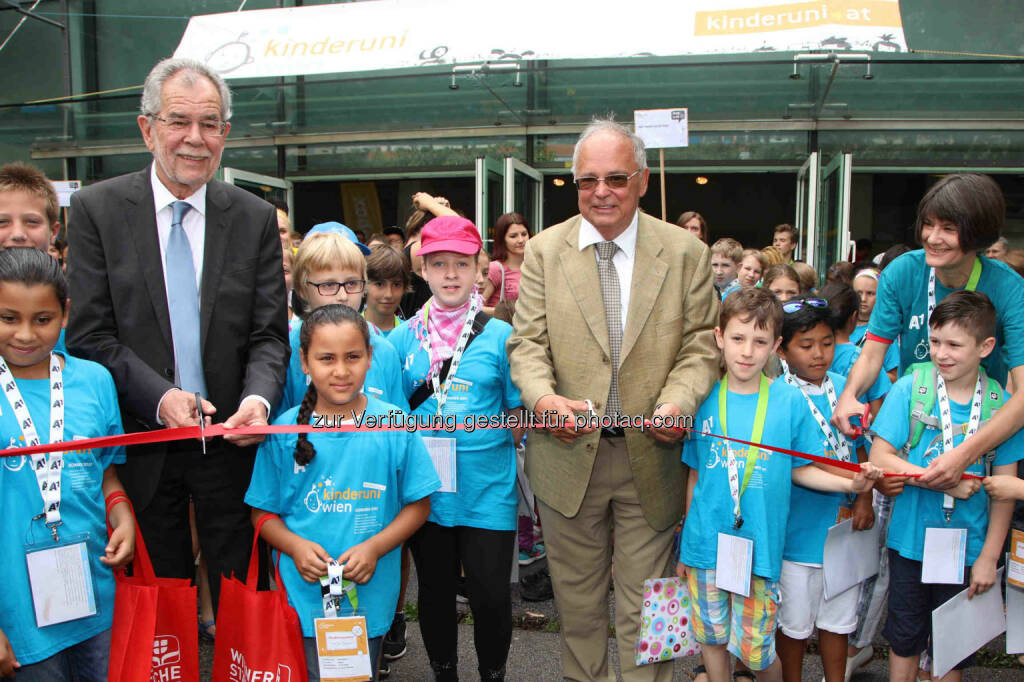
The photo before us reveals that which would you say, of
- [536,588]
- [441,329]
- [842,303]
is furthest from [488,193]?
[441,329]

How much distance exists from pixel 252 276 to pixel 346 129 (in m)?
8.62

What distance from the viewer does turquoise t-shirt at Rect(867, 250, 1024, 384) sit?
9.55ft

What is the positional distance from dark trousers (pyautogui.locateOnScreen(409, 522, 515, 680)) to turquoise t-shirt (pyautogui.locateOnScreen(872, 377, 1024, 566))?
1485 millimetres

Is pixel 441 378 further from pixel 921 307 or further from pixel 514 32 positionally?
pixel 514 32

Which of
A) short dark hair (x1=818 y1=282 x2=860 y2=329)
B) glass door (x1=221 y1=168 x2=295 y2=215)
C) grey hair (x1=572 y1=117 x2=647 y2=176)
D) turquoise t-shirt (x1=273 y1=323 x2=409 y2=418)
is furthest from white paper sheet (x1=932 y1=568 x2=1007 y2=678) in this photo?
glass door (x1=221 y1=168 x2=295 y2=215)

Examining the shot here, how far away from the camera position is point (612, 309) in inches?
113

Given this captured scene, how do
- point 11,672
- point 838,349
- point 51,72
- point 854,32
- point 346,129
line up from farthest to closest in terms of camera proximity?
point 51,72, point 346,129, point 854,32, point 838,349, point 11,672

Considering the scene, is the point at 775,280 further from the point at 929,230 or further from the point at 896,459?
the point at 896,459

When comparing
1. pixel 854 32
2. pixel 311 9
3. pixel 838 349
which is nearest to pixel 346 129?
pixel 311 9

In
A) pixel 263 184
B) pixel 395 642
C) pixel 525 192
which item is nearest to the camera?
pixel 395 642

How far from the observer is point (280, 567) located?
8.30ft

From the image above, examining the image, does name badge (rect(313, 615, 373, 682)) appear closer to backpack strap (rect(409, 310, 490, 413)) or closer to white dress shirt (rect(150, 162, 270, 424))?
white dress shirt (rect(150, 162, 270, 424))

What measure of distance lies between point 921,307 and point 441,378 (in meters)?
2.00

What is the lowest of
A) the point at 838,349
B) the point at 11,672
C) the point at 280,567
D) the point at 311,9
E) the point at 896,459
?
the point at 11,672
